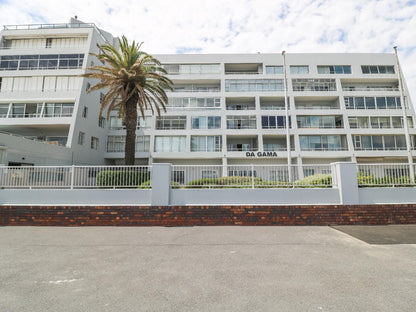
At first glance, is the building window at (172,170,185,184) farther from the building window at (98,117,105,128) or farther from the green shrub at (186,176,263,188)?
the building window at (98,117,105,128)

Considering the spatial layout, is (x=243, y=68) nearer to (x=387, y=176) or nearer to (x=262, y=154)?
(x=262, y=154)

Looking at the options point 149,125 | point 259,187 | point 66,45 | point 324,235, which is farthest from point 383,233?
point 66,45

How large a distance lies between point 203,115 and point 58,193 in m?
22.5

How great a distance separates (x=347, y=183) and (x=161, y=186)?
7.42 metres

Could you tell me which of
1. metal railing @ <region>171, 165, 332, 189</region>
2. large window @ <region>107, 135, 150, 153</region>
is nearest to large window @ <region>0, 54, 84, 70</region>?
large window @ <region>107, 135, 150, 153</region>

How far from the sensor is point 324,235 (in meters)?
7.24

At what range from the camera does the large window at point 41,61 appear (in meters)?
25.6

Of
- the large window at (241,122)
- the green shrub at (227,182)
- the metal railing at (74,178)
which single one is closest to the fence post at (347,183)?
the green shrub at (227,182)

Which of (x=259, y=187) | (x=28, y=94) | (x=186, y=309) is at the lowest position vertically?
(x=186, y=309)

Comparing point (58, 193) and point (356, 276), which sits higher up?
point (58, 193)

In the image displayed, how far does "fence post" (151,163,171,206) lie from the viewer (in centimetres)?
888

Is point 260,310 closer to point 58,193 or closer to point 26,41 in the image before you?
point 58,193

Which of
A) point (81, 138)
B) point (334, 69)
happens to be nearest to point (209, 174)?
point (81, 138)

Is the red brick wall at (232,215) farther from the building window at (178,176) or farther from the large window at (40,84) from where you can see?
the large window at (40,84)
